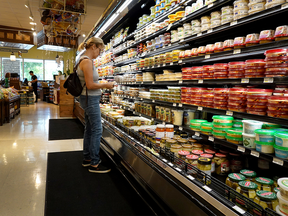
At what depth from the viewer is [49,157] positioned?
12.5 ft

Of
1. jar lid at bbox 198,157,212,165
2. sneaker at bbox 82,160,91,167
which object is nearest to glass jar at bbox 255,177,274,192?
jar lid at bbox 198,157,212,165

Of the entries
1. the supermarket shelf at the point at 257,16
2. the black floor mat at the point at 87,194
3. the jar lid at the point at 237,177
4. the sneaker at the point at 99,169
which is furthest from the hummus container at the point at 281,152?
the sneaker at the point at 99,169

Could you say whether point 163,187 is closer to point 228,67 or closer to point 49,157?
point 228,67

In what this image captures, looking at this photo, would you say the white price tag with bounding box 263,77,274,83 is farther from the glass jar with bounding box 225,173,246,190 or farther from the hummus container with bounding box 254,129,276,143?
the glass jar with bounding box 225,173,246,190

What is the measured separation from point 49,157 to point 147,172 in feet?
7.38

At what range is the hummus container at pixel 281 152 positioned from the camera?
1434 millimetres

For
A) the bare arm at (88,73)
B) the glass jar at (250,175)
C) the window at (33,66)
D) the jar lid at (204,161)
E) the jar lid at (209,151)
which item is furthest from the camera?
the window at (33,66)

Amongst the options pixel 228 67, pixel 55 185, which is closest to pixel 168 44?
pixel 228 67

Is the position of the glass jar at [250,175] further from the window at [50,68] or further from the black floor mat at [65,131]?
the window at [50,68]

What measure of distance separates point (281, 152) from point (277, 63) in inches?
25.0

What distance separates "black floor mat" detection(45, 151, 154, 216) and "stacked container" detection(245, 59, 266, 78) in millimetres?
1622

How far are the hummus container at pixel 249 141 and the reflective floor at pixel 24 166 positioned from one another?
6.58ft

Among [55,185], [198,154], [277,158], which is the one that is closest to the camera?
[277,158]

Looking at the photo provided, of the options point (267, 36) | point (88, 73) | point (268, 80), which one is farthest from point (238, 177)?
point (88, 73)
